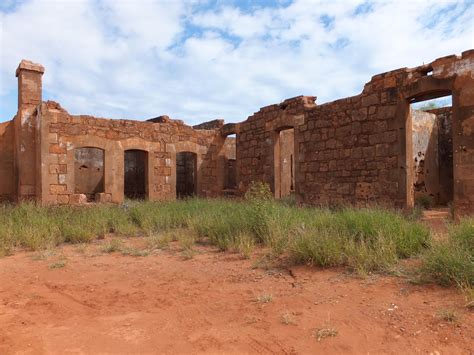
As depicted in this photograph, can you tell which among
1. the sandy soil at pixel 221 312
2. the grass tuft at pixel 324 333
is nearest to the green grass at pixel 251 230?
the sandy soil at pixel 221 312

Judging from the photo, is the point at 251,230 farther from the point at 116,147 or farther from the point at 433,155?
the point at 433,155

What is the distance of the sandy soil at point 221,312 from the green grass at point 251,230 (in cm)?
37

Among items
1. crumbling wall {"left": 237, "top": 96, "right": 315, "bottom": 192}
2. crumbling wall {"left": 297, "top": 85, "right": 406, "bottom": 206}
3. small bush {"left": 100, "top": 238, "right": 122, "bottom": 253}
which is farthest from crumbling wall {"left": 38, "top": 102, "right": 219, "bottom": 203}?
small bush {"left": 100, "top": 238, "right": 122, "bottom": 253}

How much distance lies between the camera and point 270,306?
3900mm

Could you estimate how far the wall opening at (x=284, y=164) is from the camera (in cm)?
1323

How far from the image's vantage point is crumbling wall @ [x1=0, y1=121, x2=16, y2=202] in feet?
42.7

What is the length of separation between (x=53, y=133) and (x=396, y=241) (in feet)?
35.6

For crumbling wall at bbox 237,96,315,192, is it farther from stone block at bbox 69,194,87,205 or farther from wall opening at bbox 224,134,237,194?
stone block at bbox 69,194,87,205

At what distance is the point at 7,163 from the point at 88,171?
427cm

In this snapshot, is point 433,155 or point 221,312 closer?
point 221,312

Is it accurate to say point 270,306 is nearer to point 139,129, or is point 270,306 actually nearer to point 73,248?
point 73,248

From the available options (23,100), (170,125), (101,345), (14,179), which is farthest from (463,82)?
(14,179)

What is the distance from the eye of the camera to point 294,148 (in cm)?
1244

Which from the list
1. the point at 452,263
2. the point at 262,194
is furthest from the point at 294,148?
the point at 452,263
